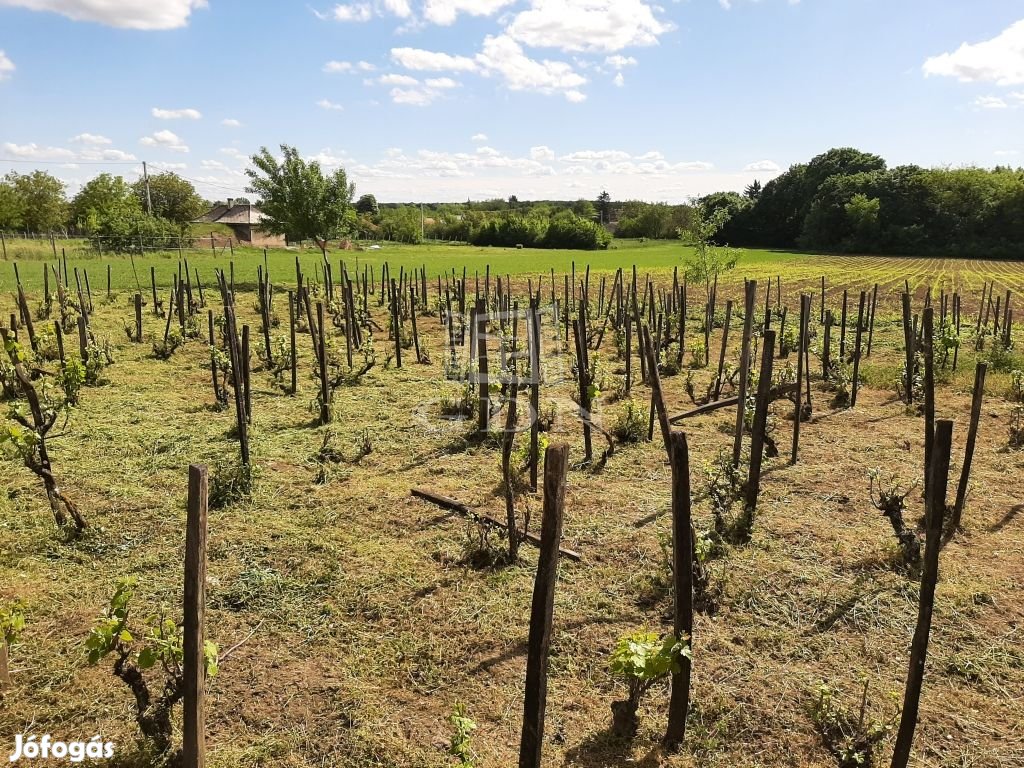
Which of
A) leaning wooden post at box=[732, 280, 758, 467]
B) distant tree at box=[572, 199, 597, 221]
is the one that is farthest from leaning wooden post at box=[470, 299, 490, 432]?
distant tree at box=[572, 199, 597, 221]

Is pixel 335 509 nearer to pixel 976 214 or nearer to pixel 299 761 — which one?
pixel 299 761

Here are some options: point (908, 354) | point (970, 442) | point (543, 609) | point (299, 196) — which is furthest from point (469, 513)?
point (299, 196)

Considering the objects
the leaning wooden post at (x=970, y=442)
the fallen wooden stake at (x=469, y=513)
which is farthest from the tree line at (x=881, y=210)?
the fallen wooden stake at (x=469, y=513)

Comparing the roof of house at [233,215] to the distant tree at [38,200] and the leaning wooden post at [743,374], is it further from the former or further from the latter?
the leaning wooden post at [743,374]

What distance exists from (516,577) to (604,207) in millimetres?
122206

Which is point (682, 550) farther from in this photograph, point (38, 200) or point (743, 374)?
point (38, 200)

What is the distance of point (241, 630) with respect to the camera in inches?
169

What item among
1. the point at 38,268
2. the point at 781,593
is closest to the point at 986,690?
the point at 781,593

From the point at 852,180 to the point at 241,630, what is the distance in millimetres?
74052

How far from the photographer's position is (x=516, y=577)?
4.92 meters

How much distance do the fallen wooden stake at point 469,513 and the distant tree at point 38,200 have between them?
6736 cm

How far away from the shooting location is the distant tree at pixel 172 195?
66.6 metres
